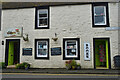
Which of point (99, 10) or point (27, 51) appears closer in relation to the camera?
point (99, 10)

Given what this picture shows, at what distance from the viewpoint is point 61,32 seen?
11.0m

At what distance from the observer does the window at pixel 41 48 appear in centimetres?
1118

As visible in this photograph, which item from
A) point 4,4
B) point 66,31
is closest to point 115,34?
point 66,31

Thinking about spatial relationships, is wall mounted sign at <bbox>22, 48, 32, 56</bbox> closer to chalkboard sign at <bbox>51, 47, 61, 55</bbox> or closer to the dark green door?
chalkboard sign at <bbox>51, 47, 61, 55</bbox>

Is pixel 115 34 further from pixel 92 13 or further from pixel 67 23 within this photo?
pixel 67 23

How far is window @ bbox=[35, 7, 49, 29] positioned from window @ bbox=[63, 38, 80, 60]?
8.43ft

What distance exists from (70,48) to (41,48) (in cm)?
268

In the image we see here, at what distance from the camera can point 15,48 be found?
12797 mm

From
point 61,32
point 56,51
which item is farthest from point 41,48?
point 61,32

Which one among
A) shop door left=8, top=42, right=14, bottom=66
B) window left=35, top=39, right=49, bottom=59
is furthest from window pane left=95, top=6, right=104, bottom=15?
shop door left=8, top=42, right=14, bottom=66

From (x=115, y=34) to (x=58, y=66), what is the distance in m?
5.61

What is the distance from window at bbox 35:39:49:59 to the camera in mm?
11180

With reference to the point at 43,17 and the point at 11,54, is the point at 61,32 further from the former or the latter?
the point at 11,54

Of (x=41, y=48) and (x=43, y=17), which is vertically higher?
(x=43, y=17)
